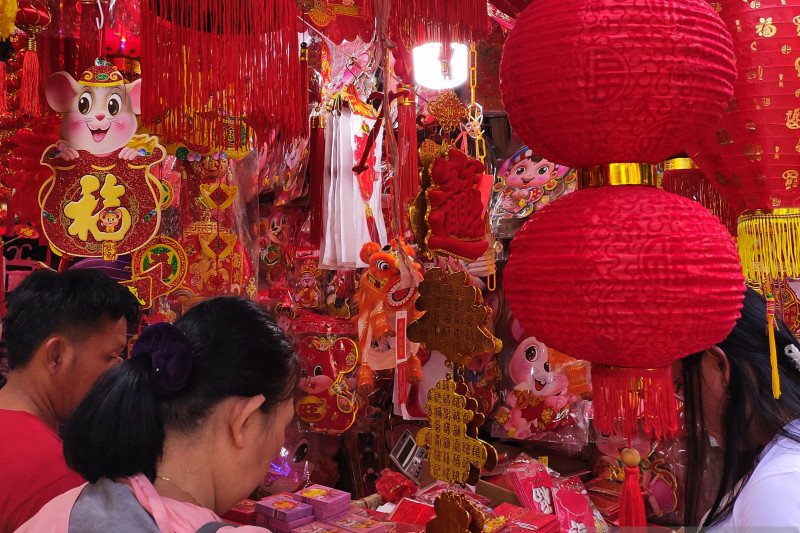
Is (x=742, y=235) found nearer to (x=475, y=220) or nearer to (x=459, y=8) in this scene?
(x=475, y=220)

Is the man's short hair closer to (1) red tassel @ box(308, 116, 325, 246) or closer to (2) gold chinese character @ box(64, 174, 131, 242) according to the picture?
(2) gold chinese character @ box(64, 174, 131, 242)

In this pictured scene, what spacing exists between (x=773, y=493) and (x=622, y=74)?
0.76m

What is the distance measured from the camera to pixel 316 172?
2523 mm

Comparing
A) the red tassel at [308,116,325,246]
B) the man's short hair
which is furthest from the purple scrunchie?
the red tassel at [308,116,325,246]

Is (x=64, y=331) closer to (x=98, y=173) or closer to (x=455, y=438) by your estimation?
(x=98, y=173)

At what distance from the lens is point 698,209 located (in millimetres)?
922

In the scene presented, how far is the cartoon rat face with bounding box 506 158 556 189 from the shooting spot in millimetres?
2646

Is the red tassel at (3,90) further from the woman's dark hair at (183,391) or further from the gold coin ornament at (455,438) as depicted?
the gold coin ornament at (455,438)

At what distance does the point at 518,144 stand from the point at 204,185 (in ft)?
4.61

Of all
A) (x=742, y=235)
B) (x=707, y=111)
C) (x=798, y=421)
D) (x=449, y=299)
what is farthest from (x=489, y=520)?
(x=707, y=111)

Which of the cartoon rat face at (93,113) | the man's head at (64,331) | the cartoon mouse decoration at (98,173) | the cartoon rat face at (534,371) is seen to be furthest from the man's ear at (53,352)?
the cartoon rat face at (534,371)

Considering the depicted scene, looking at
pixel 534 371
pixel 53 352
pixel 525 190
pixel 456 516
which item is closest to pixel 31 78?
pixel 53 352

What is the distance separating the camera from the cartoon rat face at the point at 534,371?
106 inches

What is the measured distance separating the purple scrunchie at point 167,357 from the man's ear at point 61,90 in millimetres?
1111
